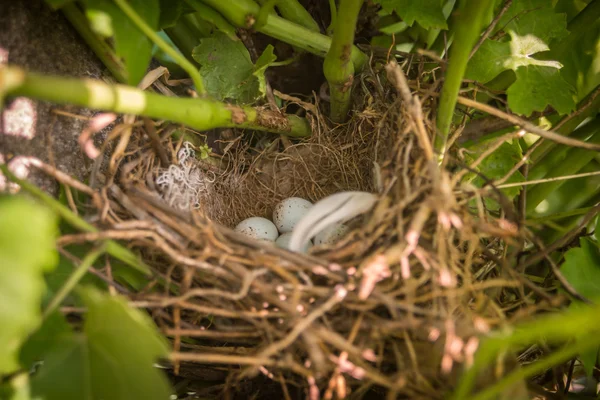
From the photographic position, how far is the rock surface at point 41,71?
2.35ft

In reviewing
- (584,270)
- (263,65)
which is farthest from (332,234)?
(584,270)

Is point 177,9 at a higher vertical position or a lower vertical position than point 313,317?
higher

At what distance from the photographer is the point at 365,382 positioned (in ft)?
2.10

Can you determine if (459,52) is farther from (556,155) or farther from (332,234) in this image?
(556,155)

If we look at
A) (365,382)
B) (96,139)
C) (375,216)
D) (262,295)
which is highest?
(96,139)

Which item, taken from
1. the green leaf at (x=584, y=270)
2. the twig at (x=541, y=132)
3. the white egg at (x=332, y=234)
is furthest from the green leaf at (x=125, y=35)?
the green leaf at (x=584, y=270)

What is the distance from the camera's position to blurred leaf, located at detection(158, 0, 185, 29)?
2.64 feet

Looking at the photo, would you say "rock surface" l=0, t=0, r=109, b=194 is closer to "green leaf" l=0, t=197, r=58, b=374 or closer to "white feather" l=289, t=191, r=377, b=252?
"green leaf" l=0, t=197, r=58, b=374

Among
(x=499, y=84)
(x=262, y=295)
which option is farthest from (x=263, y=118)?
(x=499, y=84)

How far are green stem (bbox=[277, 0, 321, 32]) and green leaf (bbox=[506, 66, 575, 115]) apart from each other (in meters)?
0.42

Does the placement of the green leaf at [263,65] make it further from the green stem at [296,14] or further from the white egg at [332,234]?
the white egg at [332,234]

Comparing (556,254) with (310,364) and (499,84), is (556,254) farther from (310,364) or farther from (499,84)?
(310,364)

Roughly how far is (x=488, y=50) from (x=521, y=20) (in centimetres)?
10

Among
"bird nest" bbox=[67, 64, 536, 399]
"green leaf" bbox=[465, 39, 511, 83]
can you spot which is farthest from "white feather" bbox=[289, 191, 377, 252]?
"green leaf" bbox=[465, 39, 511, 83]
